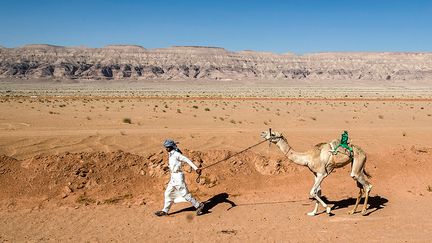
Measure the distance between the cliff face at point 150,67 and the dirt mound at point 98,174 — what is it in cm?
14749

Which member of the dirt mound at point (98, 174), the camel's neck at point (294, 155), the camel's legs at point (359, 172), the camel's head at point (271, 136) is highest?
the camel's head at point (271, 136)

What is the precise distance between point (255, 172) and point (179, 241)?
4.98m

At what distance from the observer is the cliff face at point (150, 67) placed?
157m

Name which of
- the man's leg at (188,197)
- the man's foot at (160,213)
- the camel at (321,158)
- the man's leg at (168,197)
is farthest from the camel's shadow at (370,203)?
the man's foot at (160,213)

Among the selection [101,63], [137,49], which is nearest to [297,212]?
[101,63]

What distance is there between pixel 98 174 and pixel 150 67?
542 feet

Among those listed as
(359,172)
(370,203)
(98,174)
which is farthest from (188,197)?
(370,203)

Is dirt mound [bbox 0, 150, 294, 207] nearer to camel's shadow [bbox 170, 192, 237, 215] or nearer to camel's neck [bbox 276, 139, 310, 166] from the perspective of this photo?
camel's shadow [bbox 170, 192, 237, 215]

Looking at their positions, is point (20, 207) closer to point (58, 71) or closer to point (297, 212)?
point (297, 212)

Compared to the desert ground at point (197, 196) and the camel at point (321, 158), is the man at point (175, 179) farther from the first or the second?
the camel at point (321, 158)

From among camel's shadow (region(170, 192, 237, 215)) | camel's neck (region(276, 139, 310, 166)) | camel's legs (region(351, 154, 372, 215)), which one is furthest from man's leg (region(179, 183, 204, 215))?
camel's legs (region(351, 154, 372, 215))

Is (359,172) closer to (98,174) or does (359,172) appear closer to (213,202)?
Result: (213,202)

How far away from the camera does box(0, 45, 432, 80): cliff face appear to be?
157m

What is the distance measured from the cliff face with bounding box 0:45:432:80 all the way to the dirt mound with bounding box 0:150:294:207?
147m
